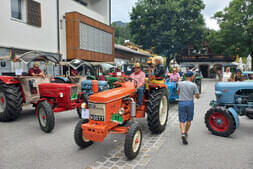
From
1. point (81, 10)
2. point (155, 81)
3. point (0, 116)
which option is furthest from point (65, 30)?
point (155, 81)

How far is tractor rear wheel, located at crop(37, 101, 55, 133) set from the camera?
477cm

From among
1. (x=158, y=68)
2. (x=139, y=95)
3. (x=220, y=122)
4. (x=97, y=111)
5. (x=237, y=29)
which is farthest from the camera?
(x=237, y=29)

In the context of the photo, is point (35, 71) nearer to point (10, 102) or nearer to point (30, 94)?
point (30, 94)

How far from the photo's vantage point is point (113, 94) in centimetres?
363

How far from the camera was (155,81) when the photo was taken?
5.06 meters

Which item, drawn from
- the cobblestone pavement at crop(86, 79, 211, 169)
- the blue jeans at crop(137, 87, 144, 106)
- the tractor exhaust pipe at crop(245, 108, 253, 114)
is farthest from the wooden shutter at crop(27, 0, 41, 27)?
A: the tractor exhaust pipe at crop(245, 108, 253, 114)

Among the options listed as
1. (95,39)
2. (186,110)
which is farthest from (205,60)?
(186,110)

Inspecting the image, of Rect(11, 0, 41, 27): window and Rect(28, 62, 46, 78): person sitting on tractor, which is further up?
Rect(11, 0, 41, 27): window

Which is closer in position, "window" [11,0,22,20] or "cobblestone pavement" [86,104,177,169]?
"cobblestone pavement" [86,104,177,169]

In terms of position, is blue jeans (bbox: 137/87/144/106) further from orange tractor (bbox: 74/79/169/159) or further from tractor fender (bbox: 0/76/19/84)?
tractor fender (bbox: 0/76/19/84)

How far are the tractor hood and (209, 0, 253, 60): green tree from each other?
22.8m

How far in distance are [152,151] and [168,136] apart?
0.99 m

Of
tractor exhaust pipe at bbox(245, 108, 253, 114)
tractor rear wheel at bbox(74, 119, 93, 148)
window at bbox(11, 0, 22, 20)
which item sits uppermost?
window at bbox(11, 0, 22, 20)

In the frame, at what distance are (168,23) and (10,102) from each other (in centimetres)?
2440
